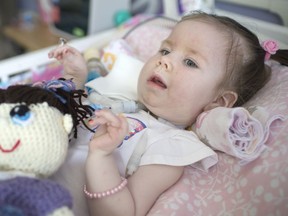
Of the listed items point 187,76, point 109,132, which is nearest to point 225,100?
point 187,76

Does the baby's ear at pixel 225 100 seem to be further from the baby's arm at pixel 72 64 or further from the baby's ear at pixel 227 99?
the baby's arm at pixel 72 64

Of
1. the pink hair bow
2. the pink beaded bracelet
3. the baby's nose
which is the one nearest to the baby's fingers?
the pink beaded bracelet

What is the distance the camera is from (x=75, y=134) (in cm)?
69

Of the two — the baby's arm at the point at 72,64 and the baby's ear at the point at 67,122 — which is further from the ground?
the baby's ear at the point at 67,122

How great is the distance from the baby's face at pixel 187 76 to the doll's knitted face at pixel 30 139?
0.28m

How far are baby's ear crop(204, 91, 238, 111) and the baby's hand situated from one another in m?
0.28

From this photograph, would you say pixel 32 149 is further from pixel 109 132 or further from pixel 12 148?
pixel 109 132

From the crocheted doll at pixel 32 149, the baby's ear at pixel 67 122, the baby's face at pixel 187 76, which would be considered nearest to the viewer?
the crocheted doll at pixel 32 149

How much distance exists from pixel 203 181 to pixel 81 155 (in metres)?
0.26

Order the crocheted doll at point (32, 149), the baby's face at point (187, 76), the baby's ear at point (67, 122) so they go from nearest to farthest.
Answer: the crocheted doll at point (32, 149)
the baby's ear at point (67, 122)
the baby's face at point (187, 76)

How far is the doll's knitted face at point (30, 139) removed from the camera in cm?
51

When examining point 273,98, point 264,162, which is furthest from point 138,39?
point 264,162

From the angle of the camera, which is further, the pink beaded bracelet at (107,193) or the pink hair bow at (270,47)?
the pink hair bow at (270,47)


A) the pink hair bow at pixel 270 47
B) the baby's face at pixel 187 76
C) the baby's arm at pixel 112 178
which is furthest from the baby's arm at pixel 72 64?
the pink hair bow at pixel 270 47
